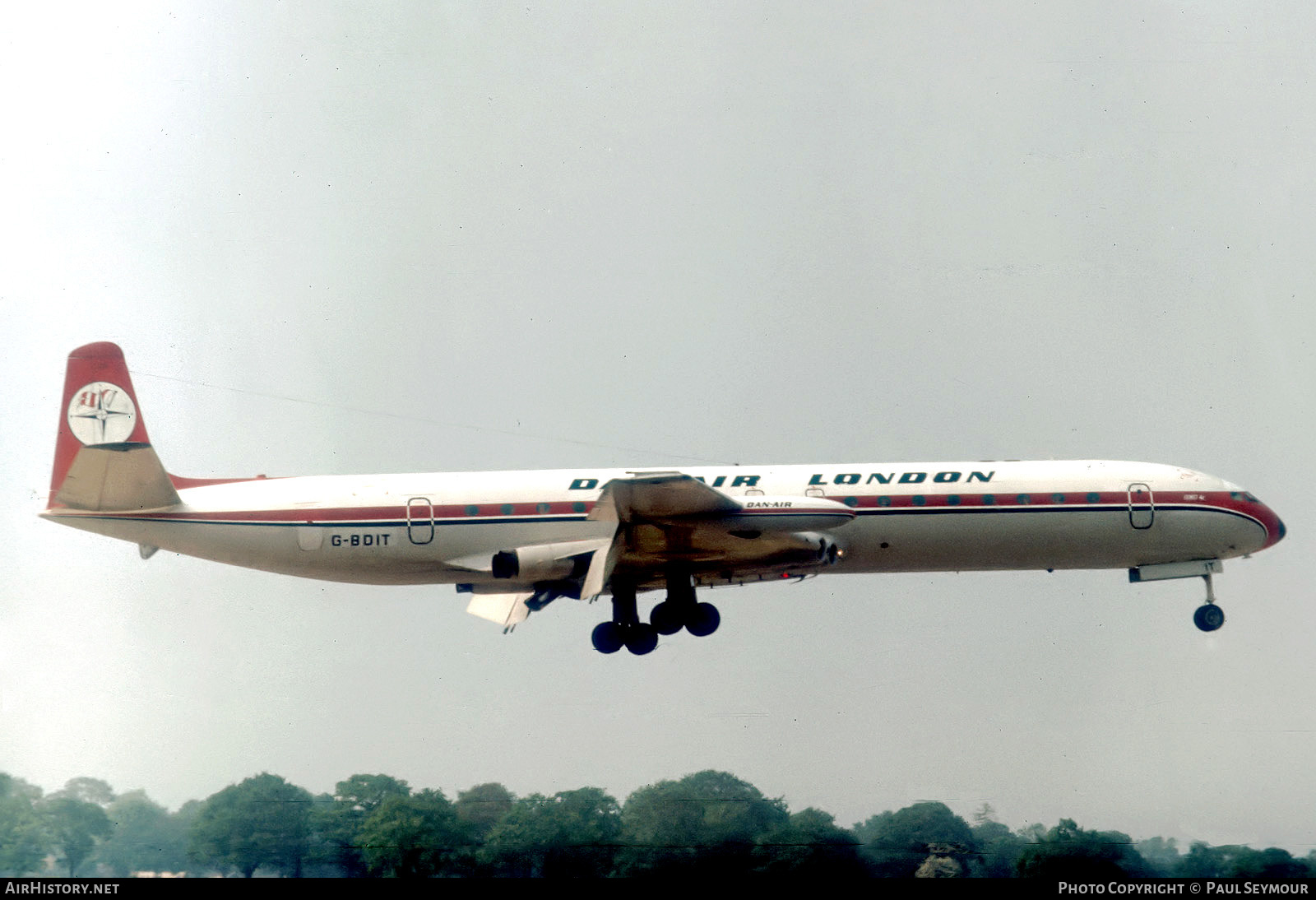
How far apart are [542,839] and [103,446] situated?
13.4 meters

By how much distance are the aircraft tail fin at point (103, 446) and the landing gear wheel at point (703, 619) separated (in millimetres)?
12237

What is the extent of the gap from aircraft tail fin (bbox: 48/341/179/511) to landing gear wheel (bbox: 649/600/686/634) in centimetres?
1143

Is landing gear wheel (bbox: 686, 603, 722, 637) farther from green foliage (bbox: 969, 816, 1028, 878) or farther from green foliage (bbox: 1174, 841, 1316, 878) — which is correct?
green foliage (bbox: 1174, 841, 1316, 878)

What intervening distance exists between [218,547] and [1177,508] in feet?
73.8

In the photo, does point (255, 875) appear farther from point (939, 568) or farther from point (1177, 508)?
point (1177, 508)

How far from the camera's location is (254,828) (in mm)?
39156

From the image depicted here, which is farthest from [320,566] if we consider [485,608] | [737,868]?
[737,868]

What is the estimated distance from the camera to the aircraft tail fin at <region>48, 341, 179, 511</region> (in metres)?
37.6

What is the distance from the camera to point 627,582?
4019 centimetres

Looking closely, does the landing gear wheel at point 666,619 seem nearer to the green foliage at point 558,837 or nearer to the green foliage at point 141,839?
the green foliage at point 558,837

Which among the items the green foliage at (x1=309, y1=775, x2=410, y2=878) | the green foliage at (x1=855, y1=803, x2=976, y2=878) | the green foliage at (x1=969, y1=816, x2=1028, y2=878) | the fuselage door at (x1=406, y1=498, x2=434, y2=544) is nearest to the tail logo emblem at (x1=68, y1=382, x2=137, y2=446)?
the fuselage door at (x1=406, y1=498, x2=434, y2=544)

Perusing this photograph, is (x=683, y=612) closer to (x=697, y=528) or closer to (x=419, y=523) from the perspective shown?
(x=697, y=528)

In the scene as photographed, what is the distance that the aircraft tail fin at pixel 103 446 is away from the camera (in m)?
37.6

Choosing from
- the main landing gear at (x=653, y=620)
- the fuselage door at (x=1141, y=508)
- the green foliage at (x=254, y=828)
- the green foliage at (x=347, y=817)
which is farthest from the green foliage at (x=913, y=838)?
the green foliage at (x=254, y=828)
